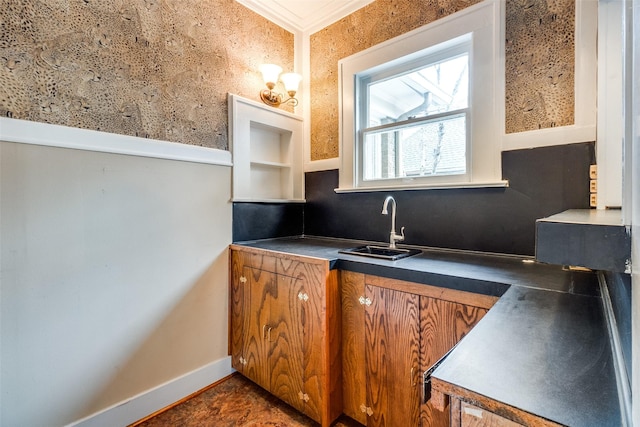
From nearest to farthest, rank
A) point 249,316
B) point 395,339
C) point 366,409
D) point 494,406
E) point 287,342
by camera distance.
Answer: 1. point 494,406
2. point 395,339
3. point 366,409
4. point 287,342
5. point 249,316

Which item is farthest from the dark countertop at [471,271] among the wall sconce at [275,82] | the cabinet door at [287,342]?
the wall sconce at [275,82]

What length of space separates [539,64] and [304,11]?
1.87m

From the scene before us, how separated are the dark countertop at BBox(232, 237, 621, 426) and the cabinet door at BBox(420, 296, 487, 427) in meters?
0.10

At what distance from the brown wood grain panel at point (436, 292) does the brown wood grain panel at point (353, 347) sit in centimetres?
12

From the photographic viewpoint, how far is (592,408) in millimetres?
490

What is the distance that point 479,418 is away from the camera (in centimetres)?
58

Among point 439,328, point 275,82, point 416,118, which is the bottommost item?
point 439,328

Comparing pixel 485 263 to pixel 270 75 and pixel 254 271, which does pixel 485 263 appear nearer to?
pixel 254 271

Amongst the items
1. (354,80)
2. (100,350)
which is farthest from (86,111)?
(354,80)

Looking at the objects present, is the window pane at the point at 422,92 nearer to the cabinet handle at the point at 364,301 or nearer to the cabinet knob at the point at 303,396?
the cabinet handle at the point at 364,301

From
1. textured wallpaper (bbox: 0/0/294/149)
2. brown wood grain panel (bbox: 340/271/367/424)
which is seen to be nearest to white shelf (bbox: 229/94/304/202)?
textured wallpaper (bbox: 0/0/294/149)

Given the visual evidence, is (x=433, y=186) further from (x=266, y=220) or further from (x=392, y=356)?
(x=266, y=220)

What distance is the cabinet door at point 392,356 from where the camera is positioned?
134 cm

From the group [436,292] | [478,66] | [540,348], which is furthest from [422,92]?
[540,348]
